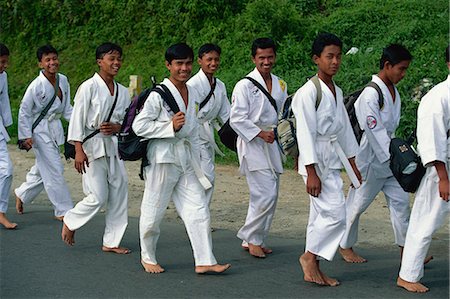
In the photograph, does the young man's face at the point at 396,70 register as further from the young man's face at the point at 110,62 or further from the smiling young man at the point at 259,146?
the young man's face at the point at 110,62

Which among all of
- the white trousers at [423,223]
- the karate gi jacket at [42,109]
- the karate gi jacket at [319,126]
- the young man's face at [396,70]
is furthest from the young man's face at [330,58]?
the karate gi jacket at [42,109]

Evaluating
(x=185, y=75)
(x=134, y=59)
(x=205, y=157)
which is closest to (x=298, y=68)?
(x=134, y=59)

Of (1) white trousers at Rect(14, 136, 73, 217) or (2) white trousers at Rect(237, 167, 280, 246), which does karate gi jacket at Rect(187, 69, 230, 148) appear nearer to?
(2) white trousers at Rect(237, 167, 280, 246)

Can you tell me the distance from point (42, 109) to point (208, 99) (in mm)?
2019

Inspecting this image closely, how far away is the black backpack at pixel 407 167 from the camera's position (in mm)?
6438

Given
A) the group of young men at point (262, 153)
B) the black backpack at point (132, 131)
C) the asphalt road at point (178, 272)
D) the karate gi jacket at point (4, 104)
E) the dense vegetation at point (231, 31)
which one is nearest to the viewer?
the group of young men at point (262, 153)

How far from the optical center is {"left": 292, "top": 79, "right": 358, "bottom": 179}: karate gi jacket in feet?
21.6

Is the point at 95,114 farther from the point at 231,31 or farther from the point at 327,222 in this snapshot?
the point at 231,31

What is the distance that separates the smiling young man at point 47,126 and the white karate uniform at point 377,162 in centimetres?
346

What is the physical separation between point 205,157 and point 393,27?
324 inches

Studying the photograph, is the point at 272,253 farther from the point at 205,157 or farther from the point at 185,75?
the point at 185,75

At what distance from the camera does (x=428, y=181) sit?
20.7 feet

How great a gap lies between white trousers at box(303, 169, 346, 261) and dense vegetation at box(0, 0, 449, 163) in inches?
232

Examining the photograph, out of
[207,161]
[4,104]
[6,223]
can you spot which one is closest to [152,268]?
[207,161]
